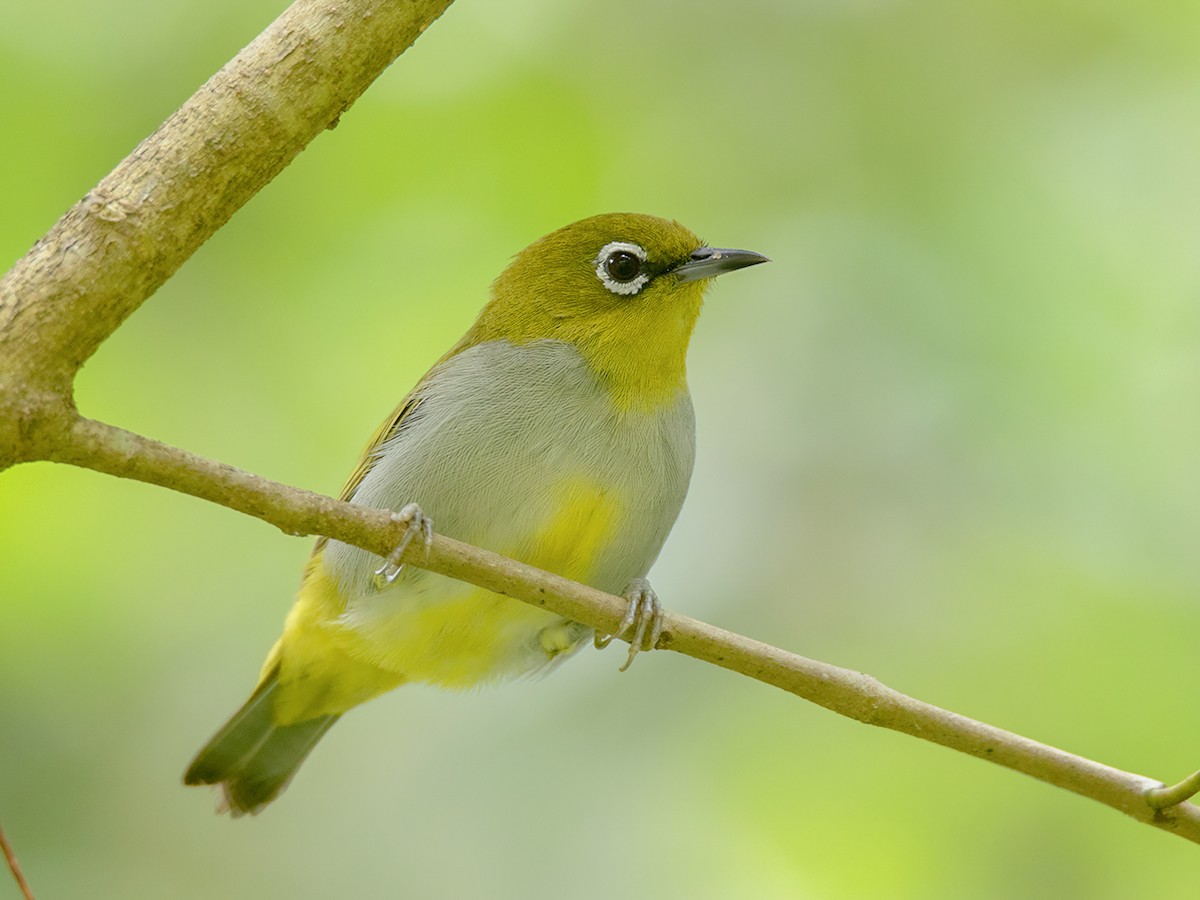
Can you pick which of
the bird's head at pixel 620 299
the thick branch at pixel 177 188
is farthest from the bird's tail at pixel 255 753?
the thick branch at pixel 177 188

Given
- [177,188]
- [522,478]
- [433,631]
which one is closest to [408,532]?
[177,188]

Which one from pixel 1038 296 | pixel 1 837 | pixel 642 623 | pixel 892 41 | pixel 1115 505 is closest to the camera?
pixel 1 837

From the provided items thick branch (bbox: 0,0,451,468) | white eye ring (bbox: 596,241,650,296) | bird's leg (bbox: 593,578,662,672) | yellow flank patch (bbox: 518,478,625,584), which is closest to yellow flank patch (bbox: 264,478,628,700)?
yellow flank patch (bbox: 518,478,625,584)

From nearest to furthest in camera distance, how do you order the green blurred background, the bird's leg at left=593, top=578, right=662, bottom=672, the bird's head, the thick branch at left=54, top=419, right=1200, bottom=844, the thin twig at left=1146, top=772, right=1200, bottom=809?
the thick branch at left=54, top=419, right=1200, bottom=844, the thin twig at left=1146, top=772, right=1200, bottom=809, the bird's leg at left=593, top=578, right=662, bottom=672, the bird's head, the green blurred background

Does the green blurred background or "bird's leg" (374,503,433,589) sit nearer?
"bird's leg" (374,503,433,589)

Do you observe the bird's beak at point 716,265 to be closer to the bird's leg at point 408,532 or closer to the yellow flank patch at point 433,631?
the yellow flank patch at point 433,631

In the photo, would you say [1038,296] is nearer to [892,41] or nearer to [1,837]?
[892,41]

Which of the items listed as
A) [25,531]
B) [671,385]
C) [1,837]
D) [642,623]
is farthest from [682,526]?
[1,837]

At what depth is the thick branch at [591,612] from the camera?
9.69ft

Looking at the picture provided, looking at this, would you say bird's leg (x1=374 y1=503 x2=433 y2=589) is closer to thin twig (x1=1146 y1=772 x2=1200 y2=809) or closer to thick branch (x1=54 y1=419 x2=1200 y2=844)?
thick branch (x1=54 y1=419 x2=1200 y2=844)

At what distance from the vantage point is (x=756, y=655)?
134 inches

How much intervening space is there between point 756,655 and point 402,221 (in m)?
4.10

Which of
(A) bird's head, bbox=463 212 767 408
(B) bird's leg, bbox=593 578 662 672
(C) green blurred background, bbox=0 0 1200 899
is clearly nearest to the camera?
(B) bird's leg, bbox=593 578 662 672

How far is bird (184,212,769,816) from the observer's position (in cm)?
466
